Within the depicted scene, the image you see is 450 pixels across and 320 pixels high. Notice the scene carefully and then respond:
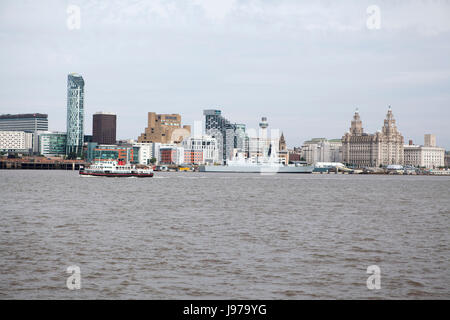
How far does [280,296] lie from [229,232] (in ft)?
48.5

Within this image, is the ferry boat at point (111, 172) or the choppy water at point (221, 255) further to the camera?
the ferry boat at point (111, 172)

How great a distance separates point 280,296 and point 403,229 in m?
20.0

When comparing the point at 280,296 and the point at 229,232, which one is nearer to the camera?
the point at 280,296

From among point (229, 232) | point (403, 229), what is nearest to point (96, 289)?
point (229, 232)

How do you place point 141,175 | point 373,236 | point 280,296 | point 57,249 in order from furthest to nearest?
point 141,175 → point 373,236 → point 57,249 → point 280,296

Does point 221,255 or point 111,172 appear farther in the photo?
point 111,172

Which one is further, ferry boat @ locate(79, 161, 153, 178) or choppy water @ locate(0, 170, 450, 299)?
ferry boat @ locate(79, 161, 153, 178)

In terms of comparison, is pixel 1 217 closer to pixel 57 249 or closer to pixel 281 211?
pixel 57 249

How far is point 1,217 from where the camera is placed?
128 feet

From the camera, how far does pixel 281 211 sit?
154 feet
